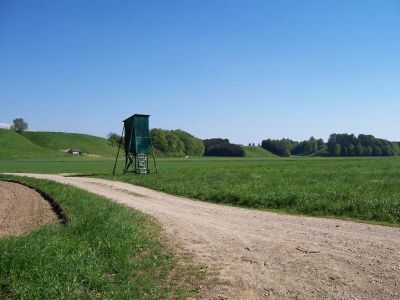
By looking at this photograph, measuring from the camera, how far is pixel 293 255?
928 centimetres

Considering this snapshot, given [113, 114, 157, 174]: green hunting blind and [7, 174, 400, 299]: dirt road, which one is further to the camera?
[113, 114, 157, 174]: green hunting blind

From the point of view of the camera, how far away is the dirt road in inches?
296

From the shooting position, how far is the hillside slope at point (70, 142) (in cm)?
17962

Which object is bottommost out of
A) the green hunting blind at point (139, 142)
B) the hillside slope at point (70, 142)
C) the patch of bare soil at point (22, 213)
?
the patch of bare soil at point (22, 213)

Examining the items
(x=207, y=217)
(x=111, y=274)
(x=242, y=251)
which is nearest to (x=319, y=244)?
(x=242, y=251)

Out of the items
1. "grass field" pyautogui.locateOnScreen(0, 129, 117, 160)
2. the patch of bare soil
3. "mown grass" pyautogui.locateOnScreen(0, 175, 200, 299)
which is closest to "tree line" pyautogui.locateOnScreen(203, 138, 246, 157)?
"grass field" pyautogui.locateOnScreen(0, 129, 117, 160)

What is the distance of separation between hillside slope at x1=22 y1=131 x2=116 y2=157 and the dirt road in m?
166

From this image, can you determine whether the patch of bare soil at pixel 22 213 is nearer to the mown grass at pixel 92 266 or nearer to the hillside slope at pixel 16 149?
the mown grass at pixel 92 266

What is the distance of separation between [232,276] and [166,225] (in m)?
5.13

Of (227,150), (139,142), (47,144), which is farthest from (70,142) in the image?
Result: (139,142)

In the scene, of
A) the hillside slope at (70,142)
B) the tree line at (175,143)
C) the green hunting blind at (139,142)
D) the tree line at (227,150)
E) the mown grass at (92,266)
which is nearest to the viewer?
the mown grass at (92,266)

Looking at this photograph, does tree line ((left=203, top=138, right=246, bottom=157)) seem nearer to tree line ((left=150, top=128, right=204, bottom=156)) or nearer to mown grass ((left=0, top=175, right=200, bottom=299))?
tree line ((left=150, top=128, right=204, bottom=156))

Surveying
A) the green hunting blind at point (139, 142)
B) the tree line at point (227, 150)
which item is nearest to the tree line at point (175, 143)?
the tree line at point (227, 150)

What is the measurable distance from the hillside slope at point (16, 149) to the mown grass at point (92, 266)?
12438cm
